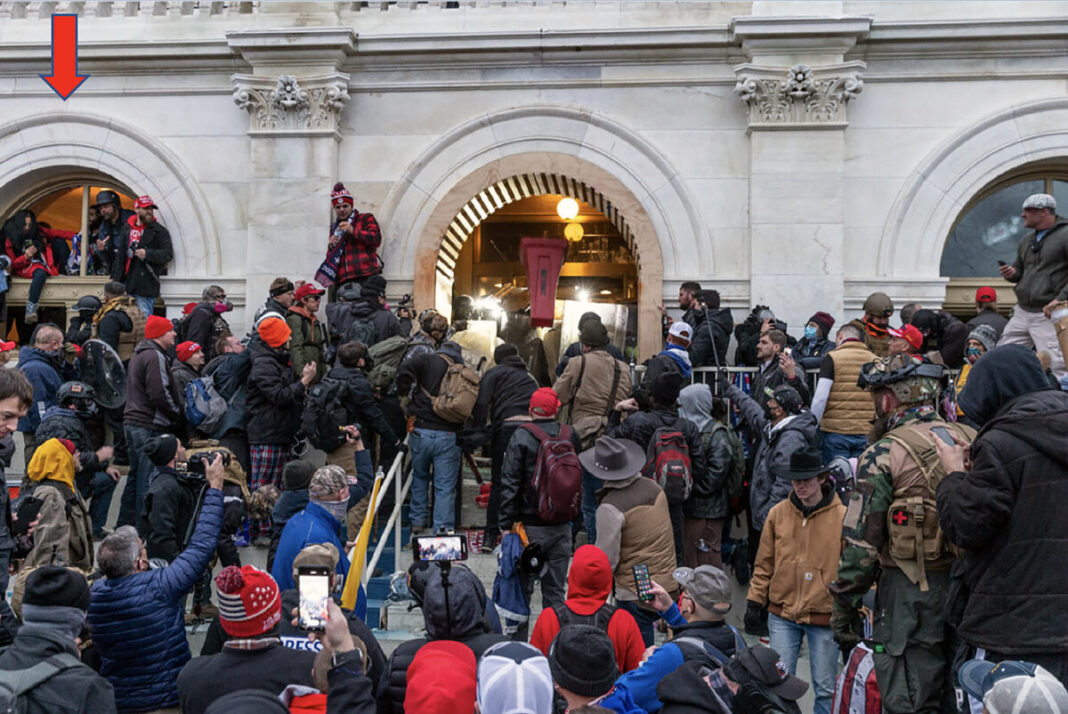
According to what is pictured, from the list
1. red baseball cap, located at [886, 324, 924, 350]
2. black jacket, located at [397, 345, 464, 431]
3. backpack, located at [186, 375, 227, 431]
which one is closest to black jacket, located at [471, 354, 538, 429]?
black jacket, located at [397, 345, 464, 431]

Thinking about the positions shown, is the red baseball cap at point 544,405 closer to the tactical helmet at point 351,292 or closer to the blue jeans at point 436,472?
the blue jeans at point 436,472

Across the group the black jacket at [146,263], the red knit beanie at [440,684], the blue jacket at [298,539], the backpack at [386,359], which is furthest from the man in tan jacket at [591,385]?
the black jacket at [146,263]

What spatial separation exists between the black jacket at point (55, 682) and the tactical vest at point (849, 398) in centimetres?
686

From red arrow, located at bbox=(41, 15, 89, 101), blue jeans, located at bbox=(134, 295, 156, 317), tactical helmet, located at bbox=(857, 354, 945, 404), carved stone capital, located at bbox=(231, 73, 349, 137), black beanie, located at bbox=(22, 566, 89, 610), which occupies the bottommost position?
black beanie, located at bbox=(22, 566, 89, 610)

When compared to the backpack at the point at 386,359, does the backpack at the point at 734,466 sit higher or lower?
lower

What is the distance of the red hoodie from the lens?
544 cm

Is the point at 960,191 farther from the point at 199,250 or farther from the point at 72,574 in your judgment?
the point at 72,574

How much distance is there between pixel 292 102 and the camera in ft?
42.4

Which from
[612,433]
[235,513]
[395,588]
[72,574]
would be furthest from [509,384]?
[72,574]

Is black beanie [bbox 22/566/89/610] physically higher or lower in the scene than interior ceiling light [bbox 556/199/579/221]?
lower

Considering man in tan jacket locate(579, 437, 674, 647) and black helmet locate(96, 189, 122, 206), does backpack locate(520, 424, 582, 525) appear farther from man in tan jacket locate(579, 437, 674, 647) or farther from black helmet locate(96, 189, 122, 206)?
black helmet locate(96, 189, 122, 206)

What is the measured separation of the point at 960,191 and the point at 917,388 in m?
8.34

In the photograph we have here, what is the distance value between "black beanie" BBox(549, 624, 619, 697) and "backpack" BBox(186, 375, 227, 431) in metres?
6.02

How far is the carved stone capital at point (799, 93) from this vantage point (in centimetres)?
1227
